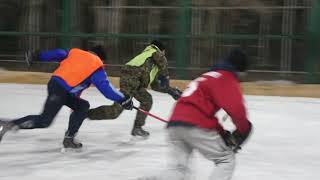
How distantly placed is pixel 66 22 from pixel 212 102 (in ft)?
49.4

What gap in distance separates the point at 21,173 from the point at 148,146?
6.69 ft

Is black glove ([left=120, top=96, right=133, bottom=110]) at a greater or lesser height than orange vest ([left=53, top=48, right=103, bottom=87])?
lesser

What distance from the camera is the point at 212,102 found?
468 centimetres

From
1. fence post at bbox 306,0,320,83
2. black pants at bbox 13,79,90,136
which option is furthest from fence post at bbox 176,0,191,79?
black pants at bbox 13,79,90,136

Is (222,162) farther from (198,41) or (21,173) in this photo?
(198,41)

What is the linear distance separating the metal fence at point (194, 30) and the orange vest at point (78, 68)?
33.7 ft

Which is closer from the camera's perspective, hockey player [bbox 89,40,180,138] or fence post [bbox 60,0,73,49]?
hockey player [bbox 89,40,180,138]

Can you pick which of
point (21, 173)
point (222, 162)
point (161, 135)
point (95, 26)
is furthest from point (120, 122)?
point (95, 26)

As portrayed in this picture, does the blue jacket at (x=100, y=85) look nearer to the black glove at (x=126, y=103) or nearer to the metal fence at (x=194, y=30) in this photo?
the black glove at (x=126, y=103)

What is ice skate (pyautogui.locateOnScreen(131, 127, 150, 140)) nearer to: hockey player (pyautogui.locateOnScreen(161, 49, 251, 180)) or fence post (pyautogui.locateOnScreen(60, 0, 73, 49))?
hockey player (pyautogui.locateOnScreen(161, 49, 251, 180))

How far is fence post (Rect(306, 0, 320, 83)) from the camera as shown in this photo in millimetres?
16453

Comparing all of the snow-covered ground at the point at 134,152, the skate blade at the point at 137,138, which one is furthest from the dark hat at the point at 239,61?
the skate blade at the point at 137,138

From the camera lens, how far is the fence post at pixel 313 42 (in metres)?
16.5

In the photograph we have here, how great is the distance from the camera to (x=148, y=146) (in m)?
7.92
